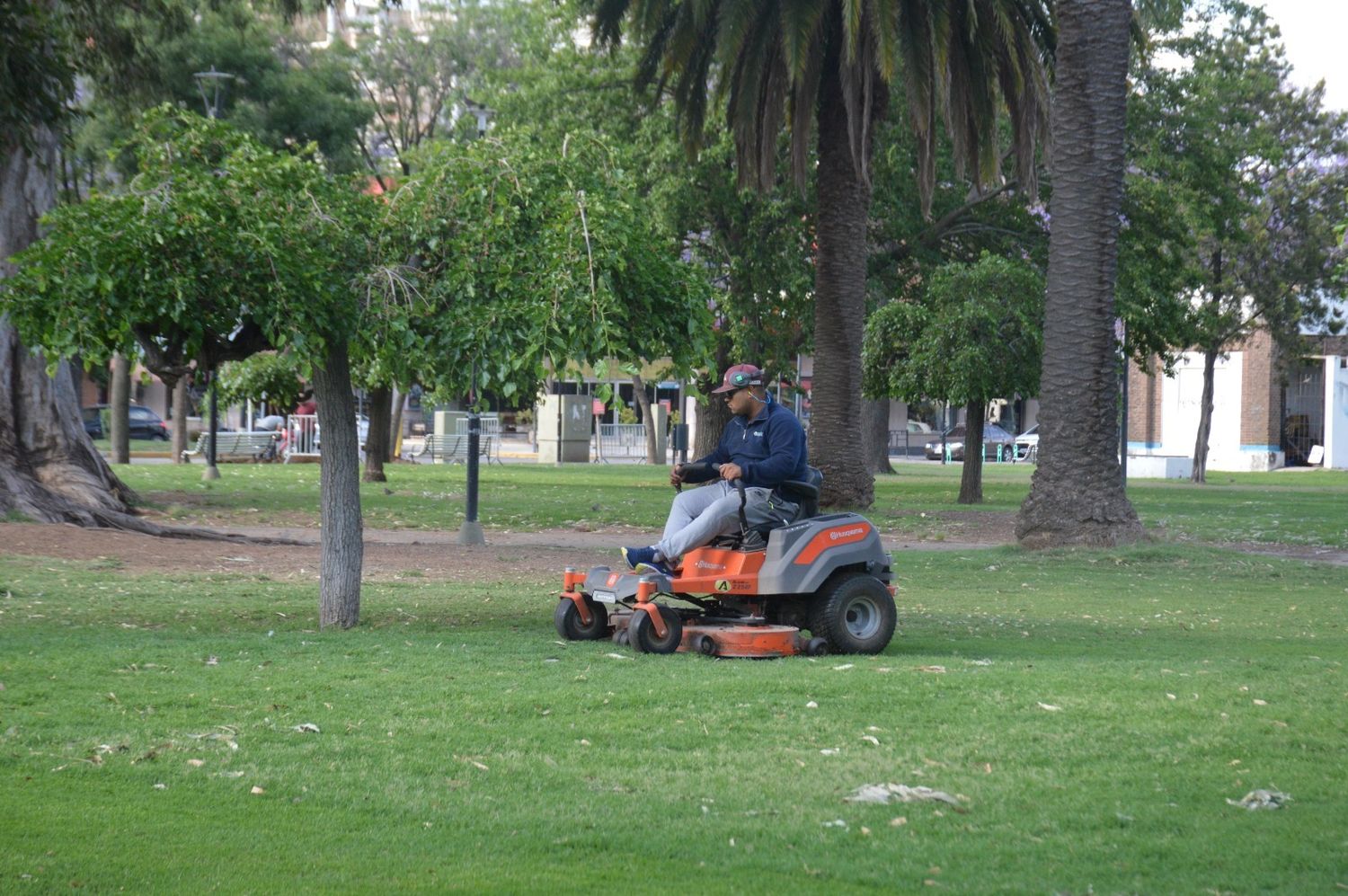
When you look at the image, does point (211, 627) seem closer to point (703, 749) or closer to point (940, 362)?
point (703, 749)

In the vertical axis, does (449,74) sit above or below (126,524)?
above

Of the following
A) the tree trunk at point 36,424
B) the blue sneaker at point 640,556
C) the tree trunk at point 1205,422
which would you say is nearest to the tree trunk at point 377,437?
the tree trunk at point 36,424

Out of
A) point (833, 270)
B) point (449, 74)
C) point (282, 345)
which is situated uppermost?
point (449, 74)

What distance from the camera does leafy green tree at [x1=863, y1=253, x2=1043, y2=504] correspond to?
84.5ft

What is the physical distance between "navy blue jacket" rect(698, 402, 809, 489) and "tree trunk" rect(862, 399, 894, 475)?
1138 inches

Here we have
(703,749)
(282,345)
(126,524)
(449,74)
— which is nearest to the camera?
(703,749)

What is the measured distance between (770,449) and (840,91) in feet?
45.0

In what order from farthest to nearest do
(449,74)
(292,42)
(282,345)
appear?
(449,74) < (292,42) < (282,345)

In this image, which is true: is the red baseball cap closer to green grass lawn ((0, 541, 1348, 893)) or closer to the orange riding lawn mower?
the orange riding lawn mower

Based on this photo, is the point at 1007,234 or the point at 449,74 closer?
the point at 1007,234

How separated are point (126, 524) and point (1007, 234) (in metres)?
17.7

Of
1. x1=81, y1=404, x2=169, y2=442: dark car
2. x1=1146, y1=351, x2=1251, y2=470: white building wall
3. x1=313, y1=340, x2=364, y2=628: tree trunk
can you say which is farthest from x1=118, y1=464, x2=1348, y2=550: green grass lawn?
x1=81, y1=404, x2=169, y2=442: dark car

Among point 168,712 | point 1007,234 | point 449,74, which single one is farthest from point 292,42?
point 168,712

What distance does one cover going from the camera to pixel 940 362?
26.2 metres
